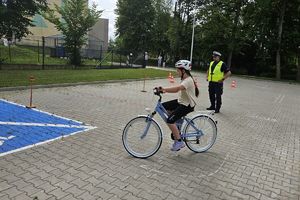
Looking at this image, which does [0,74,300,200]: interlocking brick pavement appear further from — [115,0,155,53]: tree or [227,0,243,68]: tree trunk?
[115,0,155,53]: tree

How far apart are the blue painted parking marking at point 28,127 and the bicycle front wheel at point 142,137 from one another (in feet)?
5.28

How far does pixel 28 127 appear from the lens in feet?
22.6

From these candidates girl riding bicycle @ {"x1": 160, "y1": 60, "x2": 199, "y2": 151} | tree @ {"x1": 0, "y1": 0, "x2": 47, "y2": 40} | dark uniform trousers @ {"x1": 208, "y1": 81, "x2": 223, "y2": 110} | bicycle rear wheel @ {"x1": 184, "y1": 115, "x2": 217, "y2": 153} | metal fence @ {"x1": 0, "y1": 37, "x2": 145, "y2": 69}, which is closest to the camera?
girl riding bicycle @ {"x1": 160, "y1": 60, "x2": 199, "y2": 151}

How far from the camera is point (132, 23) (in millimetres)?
51875

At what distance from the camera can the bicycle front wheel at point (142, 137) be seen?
5.72 m

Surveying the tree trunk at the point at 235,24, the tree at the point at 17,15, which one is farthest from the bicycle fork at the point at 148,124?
the tree trunk at the point at 235,24

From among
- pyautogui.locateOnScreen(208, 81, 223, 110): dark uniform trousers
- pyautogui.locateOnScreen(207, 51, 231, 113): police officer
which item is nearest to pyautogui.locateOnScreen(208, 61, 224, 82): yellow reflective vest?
pyautogui.locateOnScreen(207, 51, 231, 113): police officer

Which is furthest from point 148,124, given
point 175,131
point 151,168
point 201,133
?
point 201,133

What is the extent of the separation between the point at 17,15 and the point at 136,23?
112 ft

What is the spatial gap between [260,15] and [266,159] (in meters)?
33.2

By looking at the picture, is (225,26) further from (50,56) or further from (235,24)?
(50,56)

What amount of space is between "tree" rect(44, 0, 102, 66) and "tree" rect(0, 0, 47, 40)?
4897 millimetres

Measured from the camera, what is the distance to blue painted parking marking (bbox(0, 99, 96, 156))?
5.89m

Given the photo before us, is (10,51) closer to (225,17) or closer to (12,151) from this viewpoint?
(12,151)
